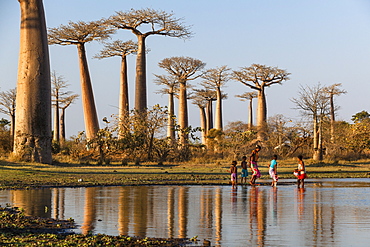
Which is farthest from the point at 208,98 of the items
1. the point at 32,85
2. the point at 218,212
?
the point at 218,212

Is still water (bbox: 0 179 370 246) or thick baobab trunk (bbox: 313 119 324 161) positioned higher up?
thick baobab trunk (bbox: 313 119 324 161)

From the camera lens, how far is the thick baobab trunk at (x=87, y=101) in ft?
145

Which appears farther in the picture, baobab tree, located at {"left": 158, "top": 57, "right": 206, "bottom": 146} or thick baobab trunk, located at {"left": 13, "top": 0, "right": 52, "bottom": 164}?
baobab tree, located at {"left": 158, "top": 57, "right": 206, "bottom": 146}

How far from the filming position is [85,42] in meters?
43.2

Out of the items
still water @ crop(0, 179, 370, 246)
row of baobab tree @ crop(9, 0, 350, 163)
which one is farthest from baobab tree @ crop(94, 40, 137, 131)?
still water @ crop(0, 179, 370, 246)

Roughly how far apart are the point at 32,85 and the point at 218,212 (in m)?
20.0

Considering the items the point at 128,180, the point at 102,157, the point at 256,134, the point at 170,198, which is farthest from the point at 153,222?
the point at 256,134

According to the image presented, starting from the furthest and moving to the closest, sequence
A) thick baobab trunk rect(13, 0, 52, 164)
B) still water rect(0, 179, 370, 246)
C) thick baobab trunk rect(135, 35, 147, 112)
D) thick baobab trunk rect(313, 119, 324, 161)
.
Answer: thick baobab trunk rect(135, 35, 147, 112) → thick baobab trunk rect(313, 119, 324, 161) → thick baobab trunk rect(13, 0, 52, 164) → still water rect(0, 179, 370, 246)

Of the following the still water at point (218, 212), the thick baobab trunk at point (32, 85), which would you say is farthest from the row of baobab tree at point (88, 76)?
the still water at point (218, 212)

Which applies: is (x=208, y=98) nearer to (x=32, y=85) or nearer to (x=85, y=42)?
(x=85, y=42)

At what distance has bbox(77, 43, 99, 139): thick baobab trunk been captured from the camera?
44188 mm

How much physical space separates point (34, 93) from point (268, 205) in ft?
63.3

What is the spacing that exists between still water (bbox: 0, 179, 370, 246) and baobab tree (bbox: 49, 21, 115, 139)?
88.7ft

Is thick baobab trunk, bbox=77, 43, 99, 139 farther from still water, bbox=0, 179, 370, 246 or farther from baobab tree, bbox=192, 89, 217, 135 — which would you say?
still water, bbox=0, 179, 370, 246
